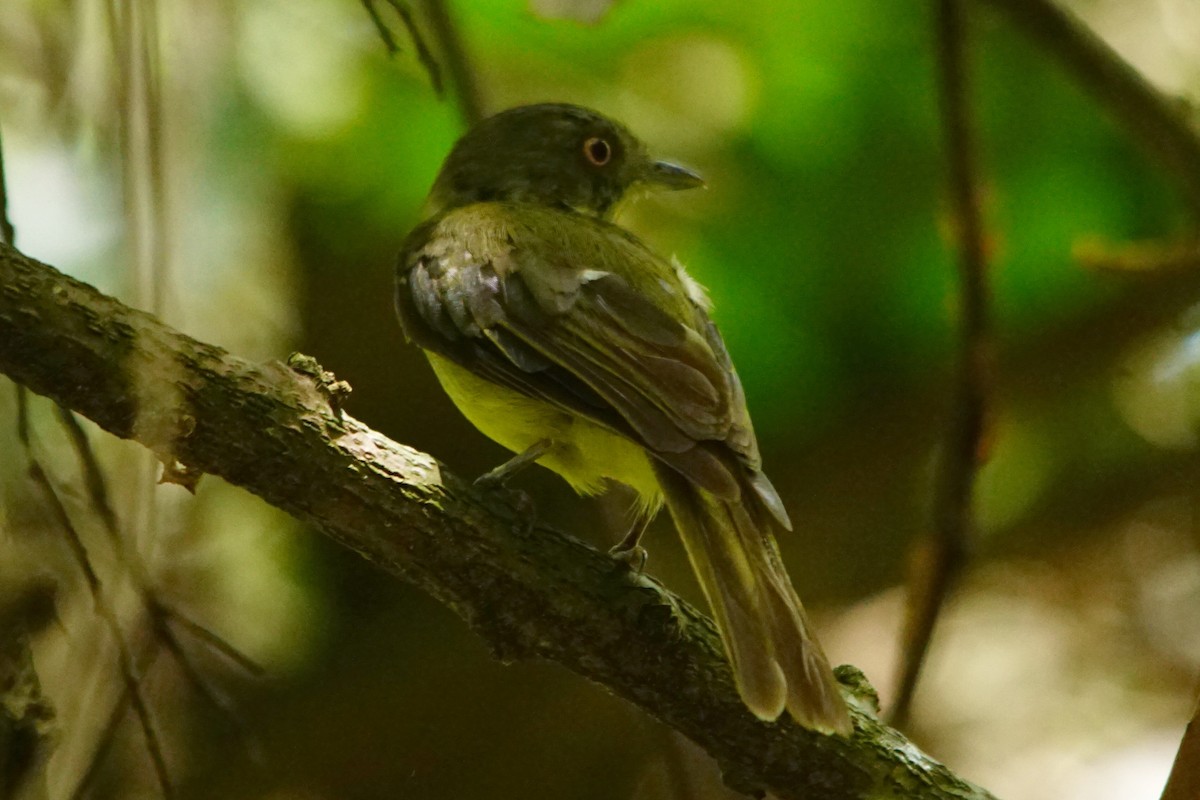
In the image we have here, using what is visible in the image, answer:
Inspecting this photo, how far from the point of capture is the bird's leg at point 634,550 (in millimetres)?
2830

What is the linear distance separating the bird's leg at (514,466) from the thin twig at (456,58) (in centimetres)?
110

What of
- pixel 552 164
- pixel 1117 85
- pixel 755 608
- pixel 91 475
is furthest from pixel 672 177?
pixel 91 475

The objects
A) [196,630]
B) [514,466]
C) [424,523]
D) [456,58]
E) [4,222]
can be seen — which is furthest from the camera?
[456,58]

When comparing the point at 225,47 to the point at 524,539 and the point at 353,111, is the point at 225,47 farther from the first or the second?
the point at 524,539

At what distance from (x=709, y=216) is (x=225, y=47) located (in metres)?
1.87

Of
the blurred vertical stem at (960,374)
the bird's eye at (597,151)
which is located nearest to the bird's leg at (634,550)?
the blurred vertical stem at (960,374)

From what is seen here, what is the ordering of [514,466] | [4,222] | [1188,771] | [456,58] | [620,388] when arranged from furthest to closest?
1. [456,58]
2. [514,466]
3. [620,388]
4. [4,222]
5. [1188,771]

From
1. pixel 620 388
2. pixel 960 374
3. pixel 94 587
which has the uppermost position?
pixel 960 374

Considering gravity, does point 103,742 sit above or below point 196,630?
below

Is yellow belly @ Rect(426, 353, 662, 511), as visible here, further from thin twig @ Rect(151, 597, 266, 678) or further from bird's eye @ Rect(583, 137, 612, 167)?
bird's eye @ Rect(583, 137, 612, 167)

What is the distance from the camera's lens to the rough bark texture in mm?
2346

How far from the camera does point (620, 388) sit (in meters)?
2.88

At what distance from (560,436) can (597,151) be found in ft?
4.84

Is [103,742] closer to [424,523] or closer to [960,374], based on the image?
[424,523]
